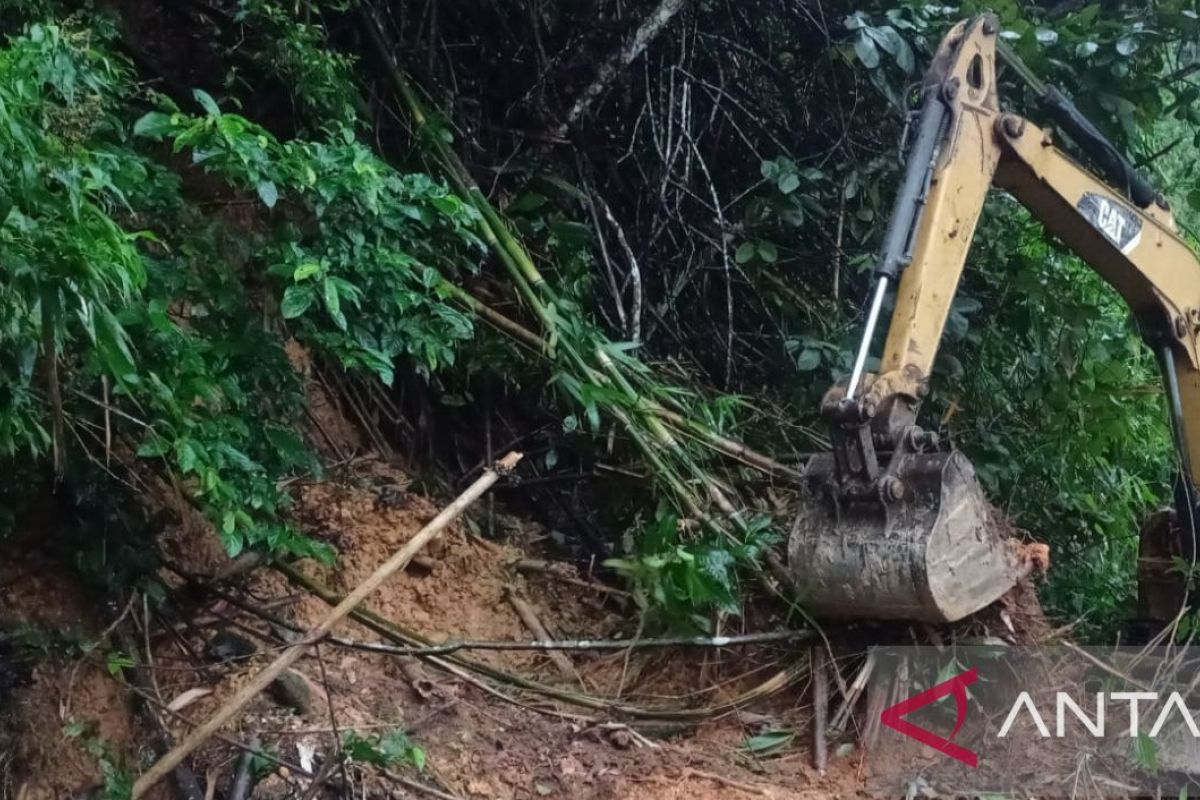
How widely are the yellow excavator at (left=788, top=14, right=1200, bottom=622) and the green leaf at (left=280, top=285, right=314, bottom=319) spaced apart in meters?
1.26

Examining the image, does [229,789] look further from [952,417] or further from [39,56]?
[952,417]

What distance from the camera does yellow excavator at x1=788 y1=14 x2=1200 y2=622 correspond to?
288 cm

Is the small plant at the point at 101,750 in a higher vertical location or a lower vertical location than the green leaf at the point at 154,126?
lower

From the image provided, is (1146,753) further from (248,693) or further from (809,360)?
(248,693)

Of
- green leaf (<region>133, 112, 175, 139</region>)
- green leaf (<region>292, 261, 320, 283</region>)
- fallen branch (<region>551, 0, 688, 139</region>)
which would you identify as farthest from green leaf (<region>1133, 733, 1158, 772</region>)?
green leaf (<region>133, 112, 175, 139</region>)

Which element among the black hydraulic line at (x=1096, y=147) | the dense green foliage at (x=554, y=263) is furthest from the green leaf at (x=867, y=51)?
the black hydraulic line at (x=1096, y=147)

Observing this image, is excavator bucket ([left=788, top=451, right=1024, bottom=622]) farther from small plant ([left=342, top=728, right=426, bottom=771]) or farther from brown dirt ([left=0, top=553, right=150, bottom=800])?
brown dirt ([left=0, top=553, right=150, bottom=800])

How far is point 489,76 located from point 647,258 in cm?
93

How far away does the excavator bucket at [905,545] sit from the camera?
9.55 feet

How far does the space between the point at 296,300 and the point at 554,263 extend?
5.14 ft

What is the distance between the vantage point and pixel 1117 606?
183 inches

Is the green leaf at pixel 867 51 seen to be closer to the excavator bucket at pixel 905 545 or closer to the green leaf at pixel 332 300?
the excavator bucket at pixel 905 545

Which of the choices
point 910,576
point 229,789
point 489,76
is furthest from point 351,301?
point 489,76

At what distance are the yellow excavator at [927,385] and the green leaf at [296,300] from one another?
4.14 ft
